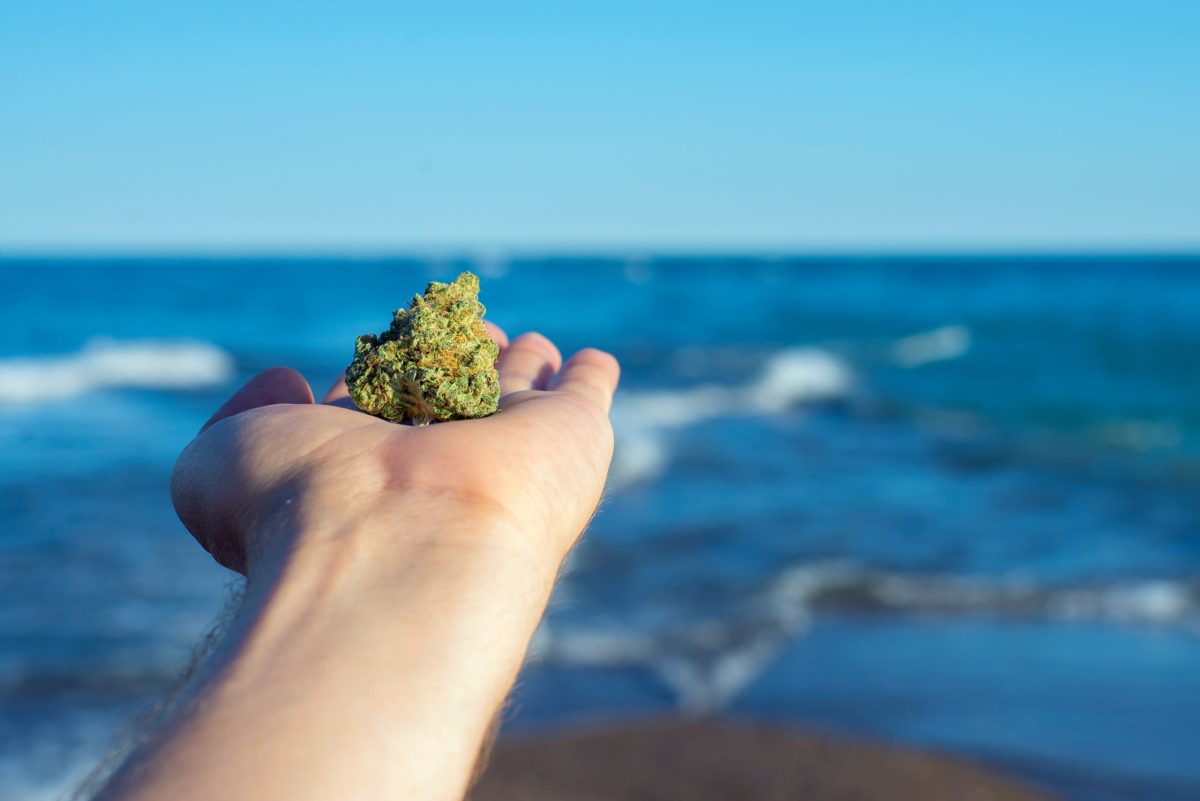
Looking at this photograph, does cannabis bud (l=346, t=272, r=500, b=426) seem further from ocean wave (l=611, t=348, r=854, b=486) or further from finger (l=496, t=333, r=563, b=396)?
ocean wave (l=611, t=348, r=854, b=486)

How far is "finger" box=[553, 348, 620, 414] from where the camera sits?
2.89 m

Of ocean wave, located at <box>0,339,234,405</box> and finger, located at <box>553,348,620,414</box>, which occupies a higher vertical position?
finger, located at <box>553,348,620,414</box>

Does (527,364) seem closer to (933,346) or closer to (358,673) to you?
(358,673)

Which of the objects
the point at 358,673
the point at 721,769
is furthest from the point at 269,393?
the point at 721,769

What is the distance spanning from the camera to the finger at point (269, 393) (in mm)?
2703

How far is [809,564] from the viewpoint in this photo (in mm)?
8500

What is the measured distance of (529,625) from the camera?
1898 millimetres

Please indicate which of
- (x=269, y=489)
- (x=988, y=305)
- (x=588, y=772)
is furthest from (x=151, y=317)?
Answer: (x=269, y=489)

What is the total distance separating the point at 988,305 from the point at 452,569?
3910 cm

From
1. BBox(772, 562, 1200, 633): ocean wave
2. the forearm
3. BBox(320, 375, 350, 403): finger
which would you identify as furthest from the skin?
BBox(772, 562, 1200, 633): ocean wave

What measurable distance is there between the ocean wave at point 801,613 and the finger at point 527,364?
332 cm

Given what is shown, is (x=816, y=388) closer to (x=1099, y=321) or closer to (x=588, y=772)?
(x=1099, y=321)

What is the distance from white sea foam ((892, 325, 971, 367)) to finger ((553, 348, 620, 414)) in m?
21.6

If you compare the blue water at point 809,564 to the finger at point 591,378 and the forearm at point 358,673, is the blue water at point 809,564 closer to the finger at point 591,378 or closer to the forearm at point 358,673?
the finger at point 591,378
